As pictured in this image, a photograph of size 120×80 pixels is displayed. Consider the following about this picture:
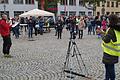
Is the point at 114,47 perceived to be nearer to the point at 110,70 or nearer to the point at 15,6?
the point at 110,70

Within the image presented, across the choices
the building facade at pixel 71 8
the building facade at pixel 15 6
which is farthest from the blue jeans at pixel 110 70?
the building facade at pixel 71 8

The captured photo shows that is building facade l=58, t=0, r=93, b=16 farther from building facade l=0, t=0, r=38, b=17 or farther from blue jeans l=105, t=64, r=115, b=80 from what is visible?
blue jeans l=105, t=64, r=115, b=80

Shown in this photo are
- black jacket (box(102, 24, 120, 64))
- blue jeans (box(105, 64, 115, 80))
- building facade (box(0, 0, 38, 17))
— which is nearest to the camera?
black jacket (box(102, 24, 120, 64))

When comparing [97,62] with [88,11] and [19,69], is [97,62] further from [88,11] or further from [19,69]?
[88,11]

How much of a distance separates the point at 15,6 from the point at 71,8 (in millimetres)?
16414

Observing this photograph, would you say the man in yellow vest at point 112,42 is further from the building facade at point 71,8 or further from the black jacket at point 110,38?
the building facade at point 71,8

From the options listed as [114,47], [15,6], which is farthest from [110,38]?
[15,6]

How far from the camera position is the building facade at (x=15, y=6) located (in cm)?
6894

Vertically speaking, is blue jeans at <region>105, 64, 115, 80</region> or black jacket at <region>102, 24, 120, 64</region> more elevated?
black jacket at <region>102, 24, 120, 64</region>

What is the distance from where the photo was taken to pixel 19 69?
34.8 ft

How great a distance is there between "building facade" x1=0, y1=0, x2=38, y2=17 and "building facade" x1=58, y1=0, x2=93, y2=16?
756 cm

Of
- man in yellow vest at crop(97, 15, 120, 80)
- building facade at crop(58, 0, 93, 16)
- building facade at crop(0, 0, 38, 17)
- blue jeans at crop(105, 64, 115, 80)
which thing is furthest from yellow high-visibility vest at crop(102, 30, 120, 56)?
building facade at crop(58, 0, 93, 16)

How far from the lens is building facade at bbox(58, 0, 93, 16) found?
7787 centimetres

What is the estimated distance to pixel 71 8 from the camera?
81.0 meters
